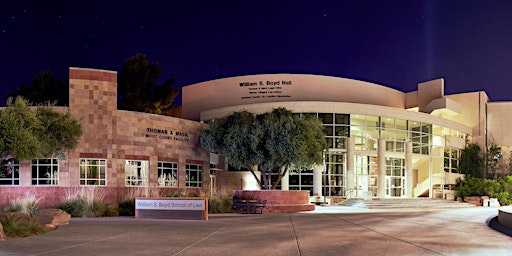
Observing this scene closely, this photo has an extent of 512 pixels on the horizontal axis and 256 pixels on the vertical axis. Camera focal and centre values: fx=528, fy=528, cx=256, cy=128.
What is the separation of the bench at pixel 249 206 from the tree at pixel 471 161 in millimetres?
27374

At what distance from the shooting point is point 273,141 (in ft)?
103

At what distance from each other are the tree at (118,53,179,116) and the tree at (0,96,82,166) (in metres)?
26.5

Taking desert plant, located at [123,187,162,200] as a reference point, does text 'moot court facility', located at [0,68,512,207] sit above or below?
above

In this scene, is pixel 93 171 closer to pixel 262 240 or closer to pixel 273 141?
pixel 273 141

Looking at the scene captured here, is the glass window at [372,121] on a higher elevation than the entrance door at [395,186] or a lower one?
higher

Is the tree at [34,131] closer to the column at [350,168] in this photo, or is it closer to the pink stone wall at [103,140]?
the pink stone wall at [103,140]

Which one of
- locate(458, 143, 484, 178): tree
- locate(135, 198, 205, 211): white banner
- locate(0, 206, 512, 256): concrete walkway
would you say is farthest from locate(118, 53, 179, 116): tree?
locate(0, 206, 512, 256): concrete walkway

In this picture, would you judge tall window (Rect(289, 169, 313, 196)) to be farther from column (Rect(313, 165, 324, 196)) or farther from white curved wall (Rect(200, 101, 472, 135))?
white curved wall (Rect(200, 101, 472, 135))

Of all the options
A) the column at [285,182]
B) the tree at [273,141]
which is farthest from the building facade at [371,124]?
the tree at [273,141]

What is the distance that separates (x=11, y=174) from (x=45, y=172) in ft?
6.13

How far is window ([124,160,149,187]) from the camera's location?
31609mm

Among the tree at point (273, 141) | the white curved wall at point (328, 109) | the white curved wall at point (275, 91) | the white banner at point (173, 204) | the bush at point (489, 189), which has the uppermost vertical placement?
the white curved wall at point (275, 91)

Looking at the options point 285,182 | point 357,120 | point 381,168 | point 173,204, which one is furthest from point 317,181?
point 173,204

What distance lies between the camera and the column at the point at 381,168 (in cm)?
4033
